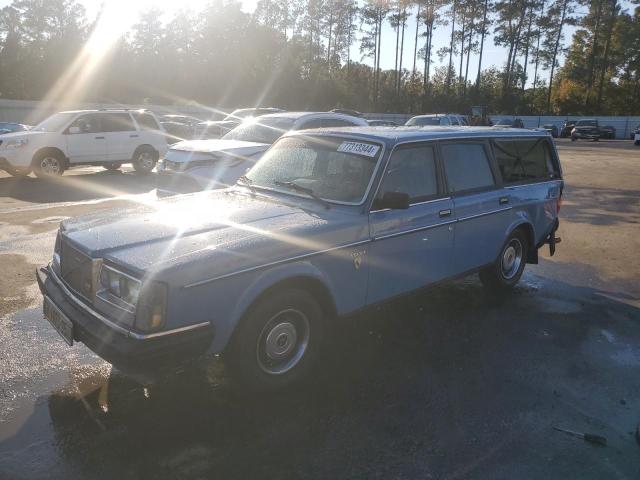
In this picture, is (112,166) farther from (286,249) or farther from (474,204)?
(286,249)

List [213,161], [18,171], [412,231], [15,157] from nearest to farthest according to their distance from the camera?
[412,231]
[213,161]
[15,157]
[18,171]

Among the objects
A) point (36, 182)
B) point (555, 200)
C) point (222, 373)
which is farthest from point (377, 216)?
point (36, 182)

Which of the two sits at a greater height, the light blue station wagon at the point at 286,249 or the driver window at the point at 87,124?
the driver window at the point at 87,124

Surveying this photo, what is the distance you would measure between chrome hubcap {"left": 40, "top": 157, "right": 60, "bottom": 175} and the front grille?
11.1 m

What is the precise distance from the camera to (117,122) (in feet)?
47.4

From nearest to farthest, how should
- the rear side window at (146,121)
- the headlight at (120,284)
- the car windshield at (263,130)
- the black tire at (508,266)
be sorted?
the headlight at (120,284), the black tire at (508,266), the car windshield at (263,130), the rear side window at (146,121)

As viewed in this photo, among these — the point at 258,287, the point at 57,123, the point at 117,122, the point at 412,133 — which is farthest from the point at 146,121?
the point at 258,287

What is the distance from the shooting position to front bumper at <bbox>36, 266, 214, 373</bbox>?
2.88 metres

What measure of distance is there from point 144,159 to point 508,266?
1216 cm

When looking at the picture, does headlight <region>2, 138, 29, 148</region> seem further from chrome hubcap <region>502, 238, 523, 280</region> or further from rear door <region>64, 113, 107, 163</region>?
chrome hubcap <region>502, 238, 523, 280</region>

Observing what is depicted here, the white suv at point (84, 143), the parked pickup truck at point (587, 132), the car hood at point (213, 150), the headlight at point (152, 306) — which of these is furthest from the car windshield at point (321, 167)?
the parked pickup truck at point (587, 132)

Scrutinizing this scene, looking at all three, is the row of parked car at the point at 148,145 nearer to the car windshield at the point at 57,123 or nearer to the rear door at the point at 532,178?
the car windshield at the point at 57,123

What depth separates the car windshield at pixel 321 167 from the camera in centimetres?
413

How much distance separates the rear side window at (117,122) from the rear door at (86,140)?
183 mm
